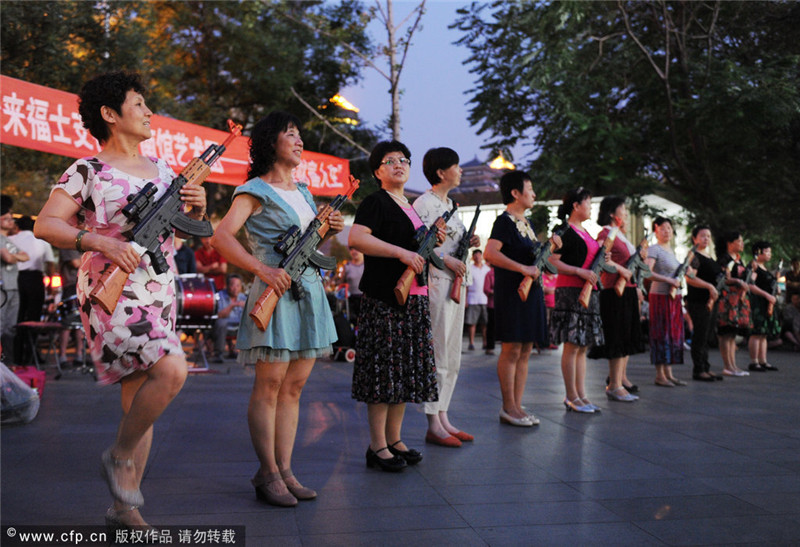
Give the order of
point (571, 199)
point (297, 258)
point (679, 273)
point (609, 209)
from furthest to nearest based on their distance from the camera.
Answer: point (679, 273)
point (609, 209)
point (571, 199)
point (297, 258)

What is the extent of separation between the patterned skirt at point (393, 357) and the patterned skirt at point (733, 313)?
283 inches

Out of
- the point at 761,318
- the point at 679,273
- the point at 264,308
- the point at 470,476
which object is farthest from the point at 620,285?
the point at 264,308

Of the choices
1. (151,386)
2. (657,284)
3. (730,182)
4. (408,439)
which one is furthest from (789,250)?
(151,386)

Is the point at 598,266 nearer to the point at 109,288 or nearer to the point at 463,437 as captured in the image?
the point at 463,437

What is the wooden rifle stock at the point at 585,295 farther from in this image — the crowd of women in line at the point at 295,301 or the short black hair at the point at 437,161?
the short black hair at the point at 437,161

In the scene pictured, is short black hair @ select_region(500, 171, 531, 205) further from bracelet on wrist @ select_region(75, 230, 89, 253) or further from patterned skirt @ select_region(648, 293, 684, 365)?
bracelet on wrist @ select_region(75, 230, 89, 253)

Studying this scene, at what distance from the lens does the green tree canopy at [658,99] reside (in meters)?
13.7

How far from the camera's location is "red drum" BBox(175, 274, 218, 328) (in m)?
9.76

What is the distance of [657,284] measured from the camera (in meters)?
9.20

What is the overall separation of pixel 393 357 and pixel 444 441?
3.24 feet

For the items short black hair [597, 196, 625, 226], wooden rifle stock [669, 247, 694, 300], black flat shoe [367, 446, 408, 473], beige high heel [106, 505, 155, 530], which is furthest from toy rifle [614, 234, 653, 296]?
beige high heel [106, 505, 155, 530]

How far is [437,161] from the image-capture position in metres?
5.72

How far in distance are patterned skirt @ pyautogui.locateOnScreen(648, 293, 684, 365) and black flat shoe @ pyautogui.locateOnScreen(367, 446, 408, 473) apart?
524cm

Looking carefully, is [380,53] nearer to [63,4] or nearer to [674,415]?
[63,4]
